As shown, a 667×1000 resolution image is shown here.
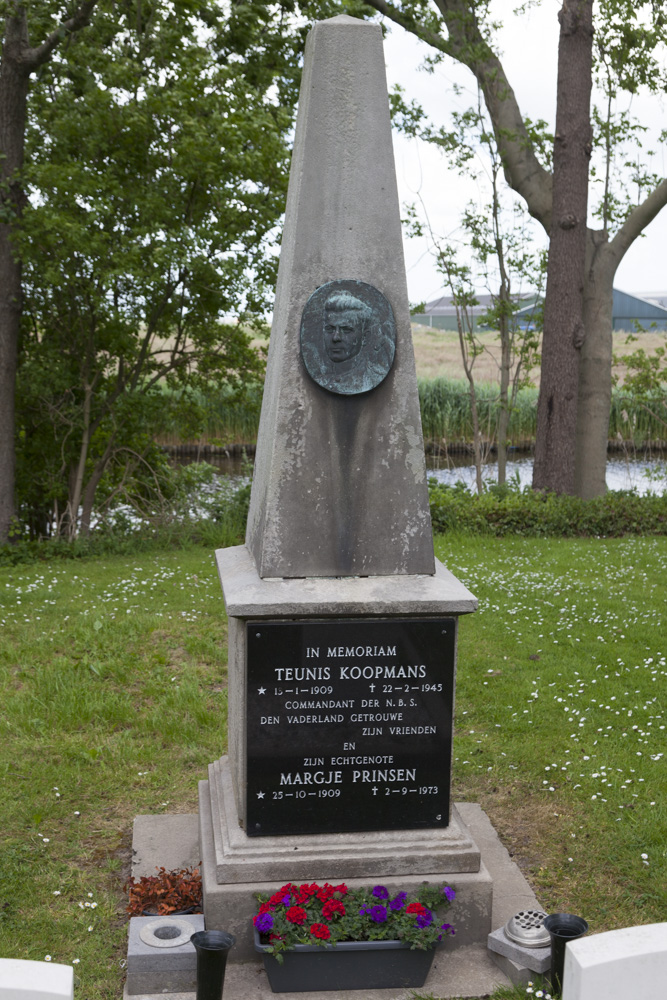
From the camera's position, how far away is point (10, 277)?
10984 millimetres

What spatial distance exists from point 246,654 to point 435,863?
1.15 meters

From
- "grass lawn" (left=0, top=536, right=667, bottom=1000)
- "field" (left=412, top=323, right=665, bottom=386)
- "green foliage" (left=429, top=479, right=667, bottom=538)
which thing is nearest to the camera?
"grass lawn" (left=0, top=536, right=667, bottom=1000)

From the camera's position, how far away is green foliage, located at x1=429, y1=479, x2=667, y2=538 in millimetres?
12445

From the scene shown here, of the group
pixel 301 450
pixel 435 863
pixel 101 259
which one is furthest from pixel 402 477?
pixel 101 259

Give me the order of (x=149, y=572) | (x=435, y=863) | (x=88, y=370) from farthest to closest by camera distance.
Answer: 1. (x=88, y=370)
2. (x=149, y=572)
3. (x=435, y=863)

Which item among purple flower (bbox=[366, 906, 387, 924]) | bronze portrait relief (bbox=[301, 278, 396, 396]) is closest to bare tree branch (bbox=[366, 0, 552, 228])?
bronze portrait relief (bbox=[301, 278, 396, 396])

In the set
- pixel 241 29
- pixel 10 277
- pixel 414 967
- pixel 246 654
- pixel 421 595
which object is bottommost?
pixel 414 967

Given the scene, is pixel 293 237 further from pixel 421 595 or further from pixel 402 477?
pixel 421 595

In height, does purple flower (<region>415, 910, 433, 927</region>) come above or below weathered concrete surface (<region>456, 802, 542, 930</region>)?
above

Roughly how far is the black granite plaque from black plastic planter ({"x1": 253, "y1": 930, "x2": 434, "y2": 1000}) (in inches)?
19.1

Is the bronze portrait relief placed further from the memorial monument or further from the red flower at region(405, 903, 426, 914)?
the red flower at region(405, 903, 426, 914)

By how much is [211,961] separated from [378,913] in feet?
2.15

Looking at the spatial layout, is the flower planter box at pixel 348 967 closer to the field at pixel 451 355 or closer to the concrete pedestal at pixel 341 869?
the concrete pedestal at pixel 341 869

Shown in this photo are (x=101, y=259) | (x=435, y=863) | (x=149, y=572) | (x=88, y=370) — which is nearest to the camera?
→ (x=435, y=863)
